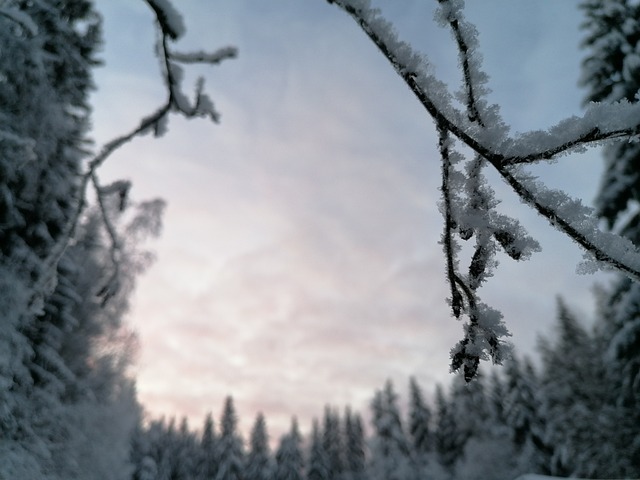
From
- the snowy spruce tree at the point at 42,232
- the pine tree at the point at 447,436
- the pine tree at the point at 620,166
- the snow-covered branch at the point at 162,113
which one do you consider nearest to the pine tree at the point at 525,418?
the pine tree at the point at 447,436

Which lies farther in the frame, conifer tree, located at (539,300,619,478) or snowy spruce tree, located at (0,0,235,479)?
conifer tree, located at (539,300,619,478)

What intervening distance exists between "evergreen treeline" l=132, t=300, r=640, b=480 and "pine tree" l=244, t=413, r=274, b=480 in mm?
121

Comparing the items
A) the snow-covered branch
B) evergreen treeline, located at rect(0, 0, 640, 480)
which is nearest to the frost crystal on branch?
evergreen treeline, located at rect(0, 0, 640, 480)

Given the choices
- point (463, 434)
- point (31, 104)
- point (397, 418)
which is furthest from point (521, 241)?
point (397, 418)

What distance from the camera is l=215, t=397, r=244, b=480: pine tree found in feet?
155

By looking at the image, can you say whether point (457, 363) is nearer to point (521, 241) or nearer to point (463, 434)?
point (521, 241)

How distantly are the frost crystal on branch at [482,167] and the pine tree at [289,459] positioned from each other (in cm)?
5379

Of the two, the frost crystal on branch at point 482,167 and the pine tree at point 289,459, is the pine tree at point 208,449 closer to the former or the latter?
the pine tree at point 289,459

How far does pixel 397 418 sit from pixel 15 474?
43979 millimetres

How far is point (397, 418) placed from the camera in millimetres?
46344

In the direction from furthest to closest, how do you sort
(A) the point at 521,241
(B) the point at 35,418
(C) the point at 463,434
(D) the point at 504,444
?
(C) the point at 463,434
(D) the point at 504,444
(B) the point at 35,418
(A) the point at 521,241

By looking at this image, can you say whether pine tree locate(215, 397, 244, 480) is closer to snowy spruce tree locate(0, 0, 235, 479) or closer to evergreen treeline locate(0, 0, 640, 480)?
evergreen treeline locate(0, 0, 640, 480)

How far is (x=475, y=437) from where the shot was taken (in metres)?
40.7

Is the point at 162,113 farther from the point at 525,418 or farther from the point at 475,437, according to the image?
the point at 475,437
